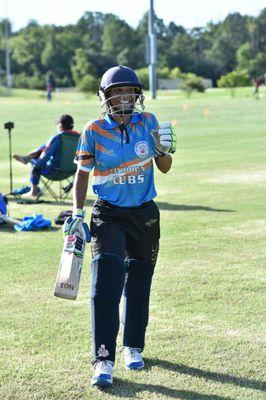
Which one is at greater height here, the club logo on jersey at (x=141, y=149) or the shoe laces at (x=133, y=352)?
the club logo on jersey at (x=141, y=149)

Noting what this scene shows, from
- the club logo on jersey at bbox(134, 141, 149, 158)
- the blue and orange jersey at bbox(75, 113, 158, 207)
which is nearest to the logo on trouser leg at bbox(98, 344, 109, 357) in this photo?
the blue and orange jersey at bbox(75, 113, 158, 207)

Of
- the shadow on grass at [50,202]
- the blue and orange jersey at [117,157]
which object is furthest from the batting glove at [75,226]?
the shadow on grass at [50,202]

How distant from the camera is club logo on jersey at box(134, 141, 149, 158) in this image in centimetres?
443

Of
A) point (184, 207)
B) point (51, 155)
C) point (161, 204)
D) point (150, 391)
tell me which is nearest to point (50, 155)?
point (51, 155)

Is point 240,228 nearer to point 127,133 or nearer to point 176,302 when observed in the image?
point 176,302

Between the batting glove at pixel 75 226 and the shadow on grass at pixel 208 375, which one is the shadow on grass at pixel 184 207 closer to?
the shadow on grass at pixel 208 375

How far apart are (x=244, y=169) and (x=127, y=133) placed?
10.8 meters

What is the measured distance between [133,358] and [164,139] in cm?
146

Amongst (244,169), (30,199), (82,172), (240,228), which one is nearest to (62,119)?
(30,199)

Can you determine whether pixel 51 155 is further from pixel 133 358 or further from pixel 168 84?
pixel 168 84

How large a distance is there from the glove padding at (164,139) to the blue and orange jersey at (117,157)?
0.07 m

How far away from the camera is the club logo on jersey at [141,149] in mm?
4434

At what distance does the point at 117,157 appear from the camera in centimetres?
441

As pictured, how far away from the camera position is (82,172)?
14.5 ft
